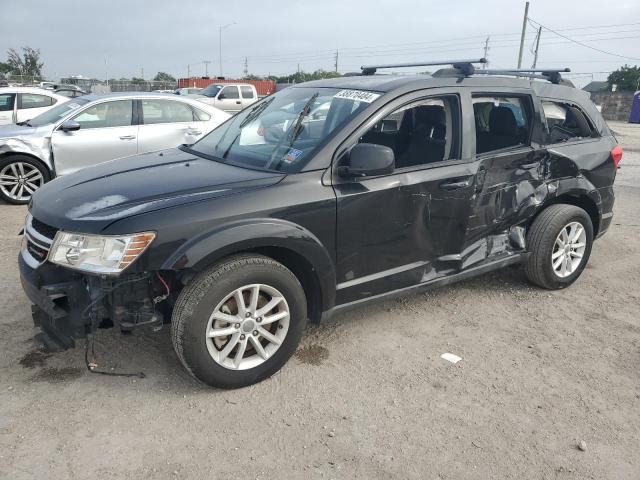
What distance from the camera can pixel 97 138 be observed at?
297 inches

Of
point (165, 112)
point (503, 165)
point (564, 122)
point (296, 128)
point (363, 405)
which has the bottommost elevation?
point (363, 405)

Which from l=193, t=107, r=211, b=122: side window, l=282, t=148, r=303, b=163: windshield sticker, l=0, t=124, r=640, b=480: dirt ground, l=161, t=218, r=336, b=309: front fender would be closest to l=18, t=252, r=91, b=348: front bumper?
l=0, t=124, r=640, b=480: dirt ground

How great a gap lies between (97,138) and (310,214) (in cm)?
544

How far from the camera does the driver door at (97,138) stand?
7.47 meters

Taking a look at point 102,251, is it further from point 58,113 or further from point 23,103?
point 23,103

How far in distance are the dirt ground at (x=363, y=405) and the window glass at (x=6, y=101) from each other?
830 cm

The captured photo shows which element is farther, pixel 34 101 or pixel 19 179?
pixel 34 101

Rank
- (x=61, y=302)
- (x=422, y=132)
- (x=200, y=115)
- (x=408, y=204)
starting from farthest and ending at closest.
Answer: (x=200, y=115) → (x=422, y=132) → (x=408, y=204) → (x=61, y=302)

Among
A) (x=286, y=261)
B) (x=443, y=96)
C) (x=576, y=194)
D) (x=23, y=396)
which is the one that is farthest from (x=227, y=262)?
(x=576, y=194)

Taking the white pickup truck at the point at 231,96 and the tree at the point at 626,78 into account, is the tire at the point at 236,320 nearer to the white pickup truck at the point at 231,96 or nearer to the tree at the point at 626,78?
the white pickup truck at the point at 231,96

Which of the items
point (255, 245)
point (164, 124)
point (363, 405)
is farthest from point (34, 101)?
point (363, 405)

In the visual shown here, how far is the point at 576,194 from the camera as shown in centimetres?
461

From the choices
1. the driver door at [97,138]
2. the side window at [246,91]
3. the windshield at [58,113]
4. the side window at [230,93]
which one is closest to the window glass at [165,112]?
the driver door at [97,138]

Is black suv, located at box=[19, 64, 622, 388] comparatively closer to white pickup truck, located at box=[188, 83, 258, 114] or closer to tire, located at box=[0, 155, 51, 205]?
tire, located at box=[0, 155, 51, 205]
